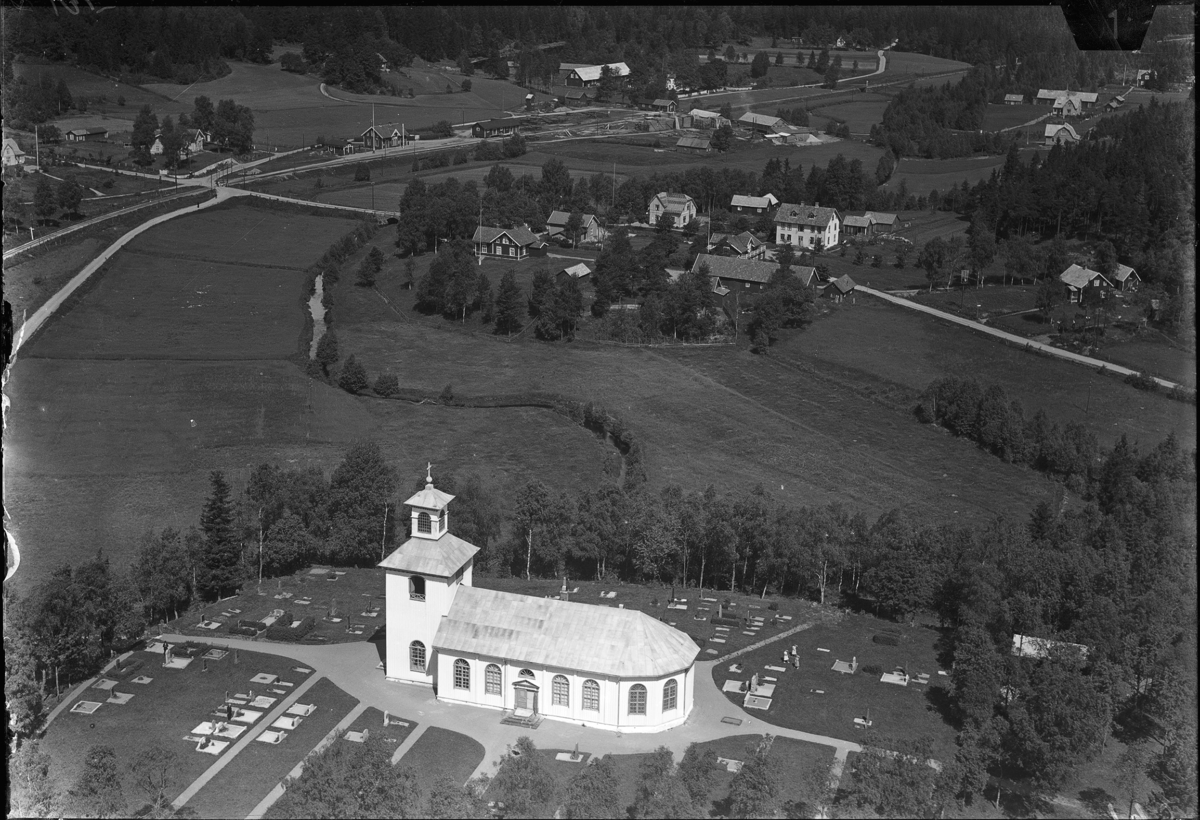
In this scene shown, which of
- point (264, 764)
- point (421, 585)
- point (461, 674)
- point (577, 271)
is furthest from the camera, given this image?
point (577, 271)

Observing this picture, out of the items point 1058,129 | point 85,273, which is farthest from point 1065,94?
point 85,273

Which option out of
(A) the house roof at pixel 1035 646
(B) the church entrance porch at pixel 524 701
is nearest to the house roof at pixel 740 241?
(A) the house roof at pixel 1035 646

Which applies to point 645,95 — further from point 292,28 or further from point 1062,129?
point 1062,129

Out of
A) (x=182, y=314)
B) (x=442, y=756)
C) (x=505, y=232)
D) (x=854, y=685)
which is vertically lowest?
(x=854, y=685)

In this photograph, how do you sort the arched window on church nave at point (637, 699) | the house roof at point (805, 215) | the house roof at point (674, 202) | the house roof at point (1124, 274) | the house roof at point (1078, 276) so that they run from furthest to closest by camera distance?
the house roof at point (674, 202) < the house roof at point (805, 215) < the house roof at point (1124, 274) < the house roof at point (1078, 276) < the arched window on church nave at point (637, 699)

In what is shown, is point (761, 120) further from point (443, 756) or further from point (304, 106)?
point (443, 756)

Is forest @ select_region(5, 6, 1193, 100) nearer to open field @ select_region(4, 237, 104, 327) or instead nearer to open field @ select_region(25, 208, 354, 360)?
open field @ select_region(25, 208, 354, 360)

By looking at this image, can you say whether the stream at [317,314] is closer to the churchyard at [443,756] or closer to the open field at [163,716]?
the open field at [163,716]

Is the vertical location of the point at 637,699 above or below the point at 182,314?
below
